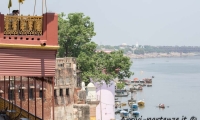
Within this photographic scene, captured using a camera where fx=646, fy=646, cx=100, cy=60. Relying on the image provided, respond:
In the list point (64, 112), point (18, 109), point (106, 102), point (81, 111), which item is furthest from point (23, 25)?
point (106, 102)

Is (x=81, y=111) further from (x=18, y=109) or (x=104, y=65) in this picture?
(x=104, y=65)

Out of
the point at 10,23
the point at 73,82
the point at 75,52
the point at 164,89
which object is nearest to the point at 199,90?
the point at 164,89

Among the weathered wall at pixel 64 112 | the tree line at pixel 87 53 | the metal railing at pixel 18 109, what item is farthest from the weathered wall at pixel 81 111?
the tree line at pixel 87 53

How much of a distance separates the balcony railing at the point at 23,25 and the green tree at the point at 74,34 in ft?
147

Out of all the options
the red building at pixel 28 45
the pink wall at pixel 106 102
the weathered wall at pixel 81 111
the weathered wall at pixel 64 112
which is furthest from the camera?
the pink wall at pixel 106 102

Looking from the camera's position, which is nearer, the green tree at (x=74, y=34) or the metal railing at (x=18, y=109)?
the metal railing at (x=18, y=109)

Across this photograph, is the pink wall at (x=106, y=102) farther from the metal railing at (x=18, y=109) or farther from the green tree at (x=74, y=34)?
the metal railing at (x=18, y=109)

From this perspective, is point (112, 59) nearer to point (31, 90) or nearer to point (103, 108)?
point (103, 108)

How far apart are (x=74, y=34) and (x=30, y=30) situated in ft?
151

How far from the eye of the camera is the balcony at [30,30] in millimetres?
17953

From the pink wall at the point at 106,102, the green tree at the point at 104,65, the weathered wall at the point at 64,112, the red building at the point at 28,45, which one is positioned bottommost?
the pink wall at the point at 106,102

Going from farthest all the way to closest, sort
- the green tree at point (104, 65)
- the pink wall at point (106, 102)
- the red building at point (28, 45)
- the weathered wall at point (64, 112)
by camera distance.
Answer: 1. the pink wall at point (106, 102)
2. the green tree at point (104, 65)
3. the weathered wall at point (64, 112)
4. the red building at point (28, 45)

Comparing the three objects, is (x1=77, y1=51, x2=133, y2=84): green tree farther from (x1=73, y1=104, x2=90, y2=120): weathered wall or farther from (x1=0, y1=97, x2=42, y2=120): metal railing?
(x1=0, y1=97, x2=42, y2=120): metal railing

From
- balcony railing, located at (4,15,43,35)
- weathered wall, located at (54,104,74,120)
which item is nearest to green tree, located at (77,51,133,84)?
weathered wall, located at (54,104,74,120)
